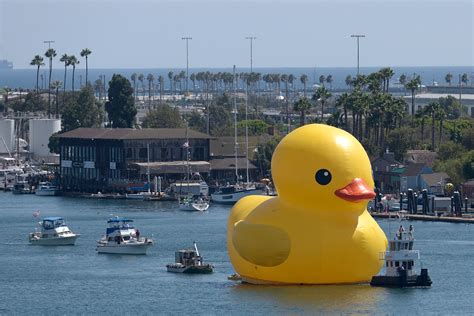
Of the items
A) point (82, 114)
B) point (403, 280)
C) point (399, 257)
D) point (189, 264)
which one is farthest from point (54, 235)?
point (82, 114)

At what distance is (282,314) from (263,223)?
5.57 meters

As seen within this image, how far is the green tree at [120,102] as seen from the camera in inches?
6216

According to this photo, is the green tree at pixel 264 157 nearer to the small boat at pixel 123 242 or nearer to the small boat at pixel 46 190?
the small boat at pixel 46 190

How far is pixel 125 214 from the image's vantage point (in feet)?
384

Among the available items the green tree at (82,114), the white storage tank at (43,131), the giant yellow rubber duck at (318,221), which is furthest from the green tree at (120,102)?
the giant yellow rubber duck at (318,221)

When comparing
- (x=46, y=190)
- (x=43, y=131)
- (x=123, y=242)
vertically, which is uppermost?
(x=43, y=131)

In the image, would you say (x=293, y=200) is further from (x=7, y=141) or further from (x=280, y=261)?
(x=7, y=141)

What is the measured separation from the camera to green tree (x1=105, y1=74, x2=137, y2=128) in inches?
6216

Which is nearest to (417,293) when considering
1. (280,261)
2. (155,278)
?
(280,261)

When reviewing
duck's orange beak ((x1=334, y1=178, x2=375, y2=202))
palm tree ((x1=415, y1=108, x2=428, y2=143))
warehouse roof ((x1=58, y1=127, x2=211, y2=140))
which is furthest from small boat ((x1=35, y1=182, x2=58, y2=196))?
duck's orange beak ((x1=334, y1=178, x2=375, y2=202))

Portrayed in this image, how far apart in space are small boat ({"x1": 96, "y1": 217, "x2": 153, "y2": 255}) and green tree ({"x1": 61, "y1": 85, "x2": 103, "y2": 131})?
81.5 meters

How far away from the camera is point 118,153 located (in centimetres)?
14462

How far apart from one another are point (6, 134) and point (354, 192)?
11429cm

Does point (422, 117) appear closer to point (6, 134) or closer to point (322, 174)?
point (6, 134)
